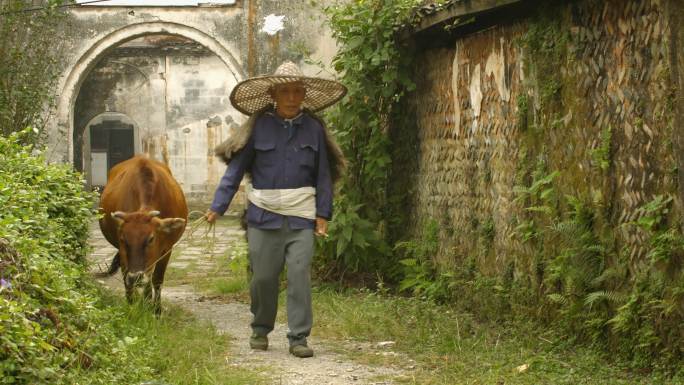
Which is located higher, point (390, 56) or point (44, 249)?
point (390, 56)

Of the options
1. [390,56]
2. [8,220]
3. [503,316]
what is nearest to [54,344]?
[8,220]

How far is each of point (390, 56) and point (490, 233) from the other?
2.41 m

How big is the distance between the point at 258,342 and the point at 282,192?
1.03m

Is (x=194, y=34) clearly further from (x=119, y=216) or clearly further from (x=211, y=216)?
(x=211, y=216)

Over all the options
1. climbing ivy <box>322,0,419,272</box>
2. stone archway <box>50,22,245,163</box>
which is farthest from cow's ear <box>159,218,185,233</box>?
stone archway <box>50,22,245,163</box>

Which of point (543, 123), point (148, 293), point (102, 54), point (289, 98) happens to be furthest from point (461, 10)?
point (102, 54)

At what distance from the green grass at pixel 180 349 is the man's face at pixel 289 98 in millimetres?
1625

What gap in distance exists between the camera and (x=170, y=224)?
8.25 metres

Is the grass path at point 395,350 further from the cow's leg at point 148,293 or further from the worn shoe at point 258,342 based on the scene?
the cow's leg at point 148,293

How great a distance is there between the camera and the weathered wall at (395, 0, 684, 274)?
574 centimetres

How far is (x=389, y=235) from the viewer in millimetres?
10445

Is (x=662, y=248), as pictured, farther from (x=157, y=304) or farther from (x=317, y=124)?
(x=157, y=304)

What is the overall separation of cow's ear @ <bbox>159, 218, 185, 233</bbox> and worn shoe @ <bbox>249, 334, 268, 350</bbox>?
1.57 metres

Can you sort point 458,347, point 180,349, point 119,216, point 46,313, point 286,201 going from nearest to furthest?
point 46,313
point 180,349
point 458,347
point 286,201
point 119,216
